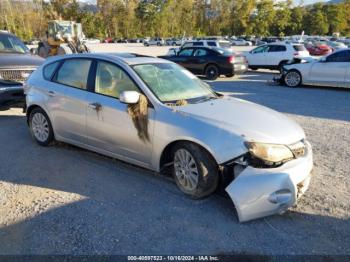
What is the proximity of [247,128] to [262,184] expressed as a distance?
65cm

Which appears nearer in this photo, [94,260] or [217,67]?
[94,260]

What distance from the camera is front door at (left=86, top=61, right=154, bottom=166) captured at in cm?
459

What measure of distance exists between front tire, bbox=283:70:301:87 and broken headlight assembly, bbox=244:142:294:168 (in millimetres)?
10975

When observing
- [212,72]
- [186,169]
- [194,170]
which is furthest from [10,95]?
[212,72]

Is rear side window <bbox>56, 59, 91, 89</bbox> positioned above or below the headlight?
above

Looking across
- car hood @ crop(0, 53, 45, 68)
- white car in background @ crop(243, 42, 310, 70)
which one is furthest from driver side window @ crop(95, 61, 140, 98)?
white car in background @ crop(243, 42, 310, 70)

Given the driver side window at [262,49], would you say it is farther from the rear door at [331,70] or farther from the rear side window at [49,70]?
the rear side window at [49,70]

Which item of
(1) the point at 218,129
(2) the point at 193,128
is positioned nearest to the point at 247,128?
(1) the point at 218,129

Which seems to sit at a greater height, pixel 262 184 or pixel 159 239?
pixel 262 184

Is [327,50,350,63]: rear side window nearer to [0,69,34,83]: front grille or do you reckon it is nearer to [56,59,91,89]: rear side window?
[0,69,34,83]: front grille

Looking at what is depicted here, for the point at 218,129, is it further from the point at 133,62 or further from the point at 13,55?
the point at 13,55

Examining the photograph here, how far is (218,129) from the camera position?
12.9 ft

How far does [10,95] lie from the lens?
8156mm

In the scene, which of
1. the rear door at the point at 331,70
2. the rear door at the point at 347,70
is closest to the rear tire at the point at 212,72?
the rear door at the point at 331,70
